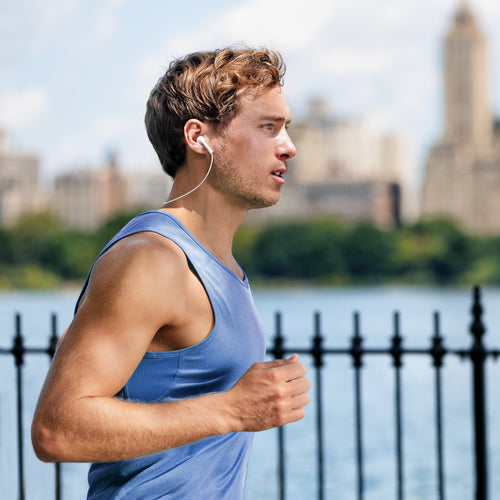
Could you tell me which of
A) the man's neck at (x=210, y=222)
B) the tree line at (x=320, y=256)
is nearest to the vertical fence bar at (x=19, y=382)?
the man's neck at (x=210, y=222)

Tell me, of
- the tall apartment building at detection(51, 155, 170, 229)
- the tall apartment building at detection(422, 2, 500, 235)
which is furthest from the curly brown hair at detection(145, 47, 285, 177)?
the tall apartment building at detection(51, 155, 170, 229)

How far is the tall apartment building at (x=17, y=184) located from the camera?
87500 millimetres

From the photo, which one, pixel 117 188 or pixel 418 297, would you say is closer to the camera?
pixel 418 297

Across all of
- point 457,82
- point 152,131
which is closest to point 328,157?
point 457,82

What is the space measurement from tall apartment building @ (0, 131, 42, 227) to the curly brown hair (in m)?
85.1

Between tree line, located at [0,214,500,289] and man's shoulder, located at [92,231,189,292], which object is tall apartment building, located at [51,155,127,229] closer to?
tree line, located at [0,214,500,289]

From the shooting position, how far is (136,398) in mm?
1255

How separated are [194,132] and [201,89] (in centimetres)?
8

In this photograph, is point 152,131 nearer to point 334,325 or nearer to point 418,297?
point 334,325

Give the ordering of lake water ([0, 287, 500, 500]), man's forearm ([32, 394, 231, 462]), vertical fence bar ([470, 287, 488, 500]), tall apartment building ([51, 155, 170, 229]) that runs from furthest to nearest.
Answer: tall apartment building ([51, 155, 170, 229]), lake water ([0, 287, 500, 500]), vertical fence bar ([470, 287, 488, 500]), man's forearm ([32, 394, 231, 462])

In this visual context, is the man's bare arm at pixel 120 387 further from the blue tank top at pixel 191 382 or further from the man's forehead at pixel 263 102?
the man's forehead at pixel 263 102

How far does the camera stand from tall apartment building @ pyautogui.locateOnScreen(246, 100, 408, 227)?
90.2m

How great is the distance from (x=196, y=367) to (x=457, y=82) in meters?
106

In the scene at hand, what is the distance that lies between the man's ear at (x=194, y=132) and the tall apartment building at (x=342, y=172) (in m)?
79.9
